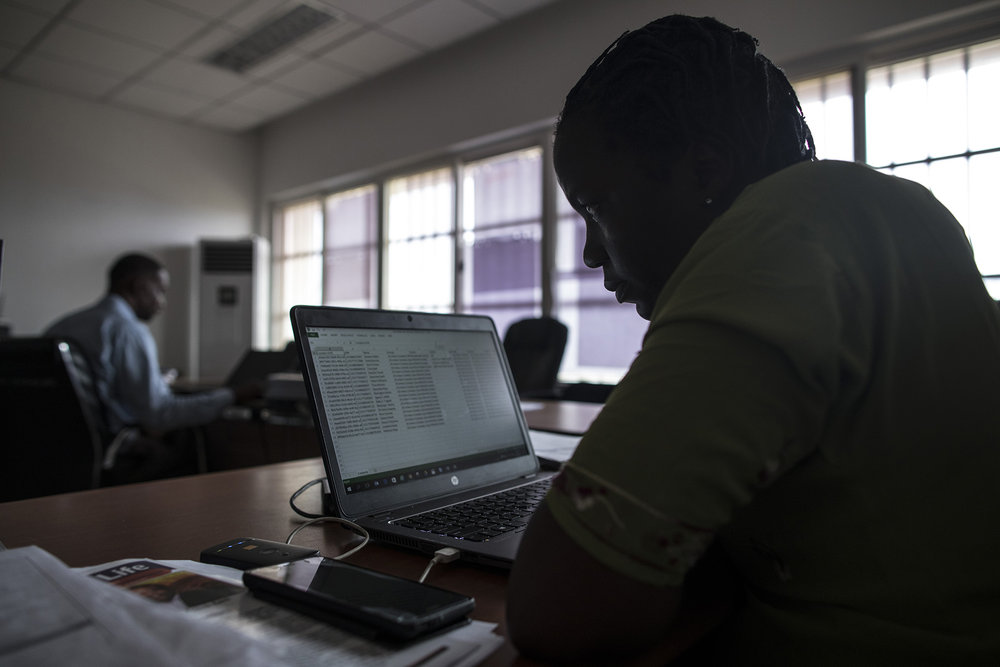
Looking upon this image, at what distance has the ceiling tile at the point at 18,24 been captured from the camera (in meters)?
4.36

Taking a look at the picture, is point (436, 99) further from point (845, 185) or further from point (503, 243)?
point (845, 185)

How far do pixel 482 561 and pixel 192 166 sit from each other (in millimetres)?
6877

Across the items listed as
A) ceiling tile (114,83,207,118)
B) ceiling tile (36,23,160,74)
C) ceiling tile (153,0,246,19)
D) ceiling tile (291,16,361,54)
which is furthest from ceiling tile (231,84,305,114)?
ceiling tile (153,0,246,19)

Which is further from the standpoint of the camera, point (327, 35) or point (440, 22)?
point (327, 35)

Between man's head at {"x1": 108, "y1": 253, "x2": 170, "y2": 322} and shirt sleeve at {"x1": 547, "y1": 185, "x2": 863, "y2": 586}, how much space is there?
333 centimetres

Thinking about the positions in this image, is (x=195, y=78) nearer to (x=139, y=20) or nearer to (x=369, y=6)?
(x=139, y=20)

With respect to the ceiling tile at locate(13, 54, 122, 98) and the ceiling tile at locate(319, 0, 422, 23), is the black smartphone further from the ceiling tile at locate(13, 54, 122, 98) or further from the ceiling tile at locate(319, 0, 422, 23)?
the ceiling tile at locate(13, 54, 122, 98)

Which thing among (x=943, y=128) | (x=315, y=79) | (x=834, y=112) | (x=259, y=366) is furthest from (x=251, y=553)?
(x=315, y=79)

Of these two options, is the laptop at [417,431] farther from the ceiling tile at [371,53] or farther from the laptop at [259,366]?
the ceiling tile at [371,53]

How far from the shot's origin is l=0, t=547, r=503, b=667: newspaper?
1.25 feet

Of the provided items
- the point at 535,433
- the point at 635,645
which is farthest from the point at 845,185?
the point at 535,433

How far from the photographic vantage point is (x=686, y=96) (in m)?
0.59

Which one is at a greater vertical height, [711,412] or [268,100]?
[268,100]

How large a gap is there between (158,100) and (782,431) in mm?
6671
